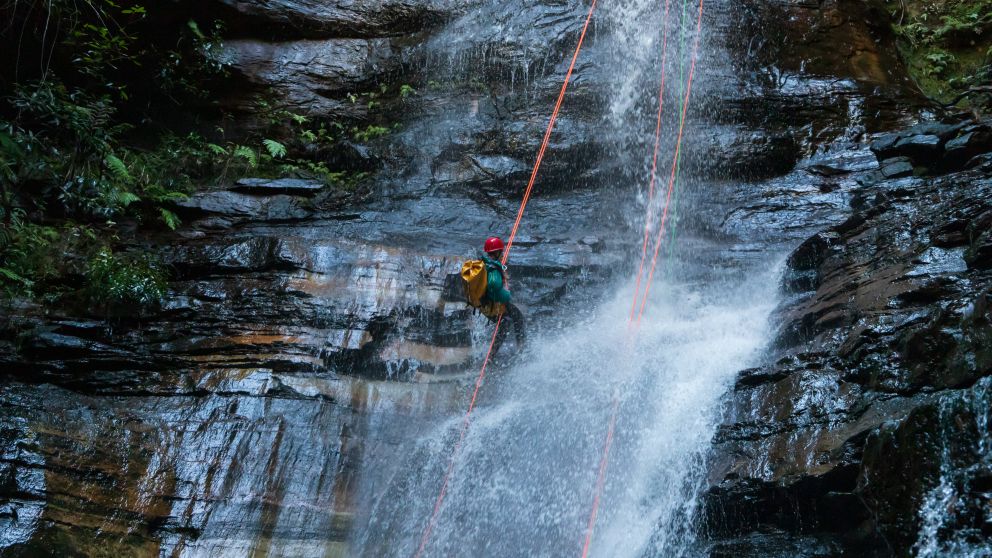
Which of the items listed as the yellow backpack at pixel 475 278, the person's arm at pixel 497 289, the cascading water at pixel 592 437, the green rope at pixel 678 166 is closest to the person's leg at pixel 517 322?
the cascading water at pixel 592 437

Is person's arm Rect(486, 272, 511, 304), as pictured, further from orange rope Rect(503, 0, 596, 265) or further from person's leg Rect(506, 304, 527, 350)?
orange rope Rect(503, 0, 596, 265)

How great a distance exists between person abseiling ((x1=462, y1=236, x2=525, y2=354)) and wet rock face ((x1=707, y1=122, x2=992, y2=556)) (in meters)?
2.74

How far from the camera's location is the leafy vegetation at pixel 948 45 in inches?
443

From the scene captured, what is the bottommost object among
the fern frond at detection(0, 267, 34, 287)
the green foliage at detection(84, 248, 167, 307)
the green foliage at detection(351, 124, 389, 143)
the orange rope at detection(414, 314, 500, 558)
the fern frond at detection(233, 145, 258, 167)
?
the orange rope at detection(414, 314, 500, 558)

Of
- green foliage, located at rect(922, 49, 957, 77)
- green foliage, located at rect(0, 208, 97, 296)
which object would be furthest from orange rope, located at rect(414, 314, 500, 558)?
green foliage, located at rect(922, 49, 957, 77)

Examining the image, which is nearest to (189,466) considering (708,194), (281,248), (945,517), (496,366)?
(281,248)

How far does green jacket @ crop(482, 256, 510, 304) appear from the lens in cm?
729

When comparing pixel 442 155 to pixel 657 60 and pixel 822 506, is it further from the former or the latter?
pixel 822 506

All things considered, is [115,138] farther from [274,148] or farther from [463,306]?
[463,306]

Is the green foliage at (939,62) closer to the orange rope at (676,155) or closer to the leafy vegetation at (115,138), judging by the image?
the orange rope at (676,155)

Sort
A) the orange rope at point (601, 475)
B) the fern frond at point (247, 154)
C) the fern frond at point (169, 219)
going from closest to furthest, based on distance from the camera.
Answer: the orange rope at point (601, 475) → the fern frond at point (169, 219) → the fern frond at point (247, 154)

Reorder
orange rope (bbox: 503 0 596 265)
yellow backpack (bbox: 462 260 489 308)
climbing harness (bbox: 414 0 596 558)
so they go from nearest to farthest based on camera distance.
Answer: climbing harness (bbox: 414 0 596 558)
yellow backpack (bbox: 462 260 489 308)
orange rope (bbox: 503 0 596 265)

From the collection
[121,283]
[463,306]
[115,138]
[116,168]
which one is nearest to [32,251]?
[121,283]

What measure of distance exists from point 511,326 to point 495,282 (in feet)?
3.67
